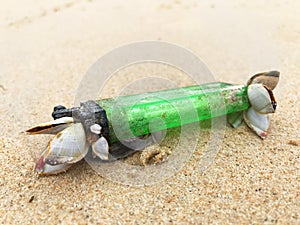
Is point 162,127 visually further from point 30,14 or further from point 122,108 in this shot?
point 30,14

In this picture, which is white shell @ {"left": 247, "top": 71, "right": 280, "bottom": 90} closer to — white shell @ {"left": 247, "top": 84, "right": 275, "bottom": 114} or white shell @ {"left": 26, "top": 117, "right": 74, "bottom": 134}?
white shell @ {"left": 247, "top": 84, "right": 275, "bottom": 114}

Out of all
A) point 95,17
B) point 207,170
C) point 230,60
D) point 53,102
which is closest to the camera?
point 207,170

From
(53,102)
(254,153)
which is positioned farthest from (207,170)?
(53,102)

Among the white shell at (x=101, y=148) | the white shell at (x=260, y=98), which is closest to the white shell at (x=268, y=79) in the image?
the white shell at (x=260, y=98)

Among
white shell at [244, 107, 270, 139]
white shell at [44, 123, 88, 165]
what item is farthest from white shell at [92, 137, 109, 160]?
white shell at [244, 107, 270, 139]

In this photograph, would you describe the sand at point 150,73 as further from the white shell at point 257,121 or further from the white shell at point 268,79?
the white shell at point 268,79

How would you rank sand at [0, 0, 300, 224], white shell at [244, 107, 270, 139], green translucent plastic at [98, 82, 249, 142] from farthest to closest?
white shell at [244, 107, 270, 139] < green translucent plastic at [98, 82, 249, 142] < sand at [0, 0, 300, 224]
